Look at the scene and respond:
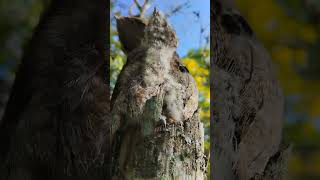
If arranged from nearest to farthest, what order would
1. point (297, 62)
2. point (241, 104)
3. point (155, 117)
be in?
point (297, 62)
point (241, 104)
point (155, 117)

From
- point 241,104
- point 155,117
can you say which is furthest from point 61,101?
point 241,104

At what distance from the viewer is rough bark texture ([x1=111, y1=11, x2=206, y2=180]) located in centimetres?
106

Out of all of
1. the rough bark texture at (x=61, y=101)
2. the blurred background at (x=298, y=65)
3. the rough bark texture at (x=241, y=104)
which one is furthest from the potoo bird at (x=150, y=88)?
the blurred background at (x=298, y=65)

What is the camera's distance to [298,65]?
1.40 ft

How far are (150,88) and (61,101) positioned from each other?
265mm

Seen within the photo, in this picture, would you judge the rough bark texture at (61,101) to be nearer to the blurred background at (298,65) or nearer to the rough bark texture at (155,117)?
the rough bark texture at (155,117)

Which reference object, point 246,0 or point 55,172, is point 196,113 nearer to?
point 55,172

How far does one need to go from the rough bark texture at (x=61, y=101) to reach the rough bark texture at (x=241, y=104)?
1.13 ft

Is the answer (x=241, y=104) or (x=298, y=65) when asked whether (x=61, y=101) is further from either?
(x=298, y=65)

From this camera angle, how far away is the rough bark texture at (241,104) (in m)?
0.58

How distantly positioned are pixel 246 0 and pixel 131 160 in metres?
0.61

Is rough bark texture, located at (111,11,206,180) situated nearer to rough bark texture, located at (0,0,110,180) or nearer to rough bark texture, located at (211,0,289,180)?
rough bark texture, located at (0,0,110,180)

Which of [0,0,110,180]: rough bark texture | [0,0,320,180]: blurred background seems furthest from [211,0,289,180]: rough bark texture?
[0,0,110,180]: rough bark texture

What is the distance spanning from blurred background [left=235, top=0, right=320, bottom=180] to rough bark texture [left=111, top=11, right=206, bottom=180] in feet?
1.81
